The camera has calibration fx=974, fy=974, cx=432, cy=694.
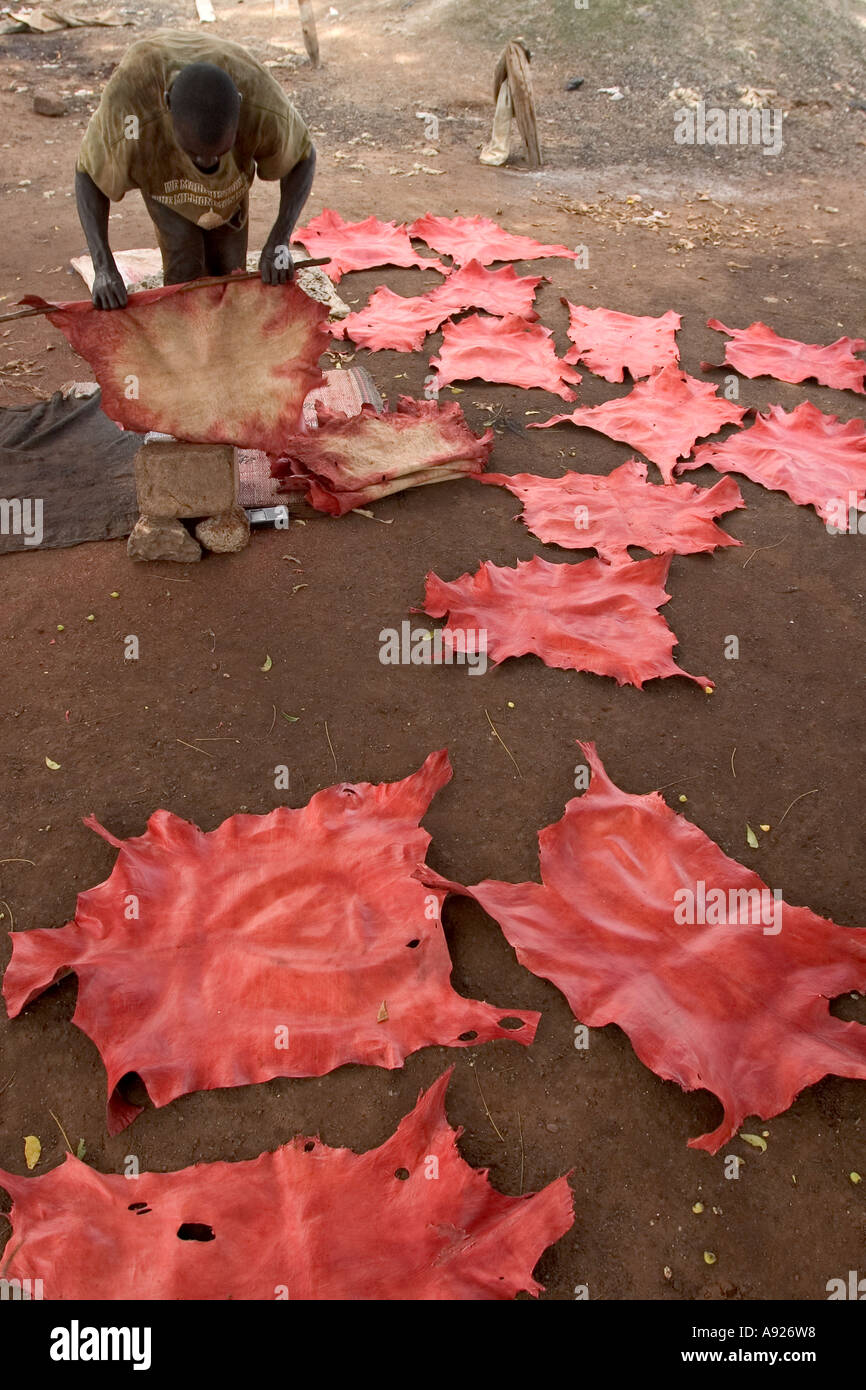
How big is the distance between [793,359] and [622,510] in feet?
5.38

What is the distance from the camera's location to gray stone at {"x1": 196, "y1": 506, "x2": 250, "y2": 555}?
119 inches

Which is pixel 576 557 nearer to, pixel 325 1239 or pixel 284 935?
pixel 284 935

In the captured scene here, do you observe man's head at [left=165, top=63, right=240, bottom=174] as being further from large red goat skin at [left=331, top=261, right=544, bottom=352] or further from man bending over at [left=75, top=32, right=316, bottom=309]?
large red goat skin at [left=331, top=261, right=544, bottom=352]

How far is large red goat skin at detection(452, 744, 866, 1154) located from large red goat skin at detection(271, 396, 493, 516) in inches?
59.5

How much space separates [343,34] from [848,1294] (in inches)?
402

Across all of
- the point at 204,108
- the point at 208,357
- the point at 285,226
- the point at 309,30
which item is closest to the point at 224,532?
the point at 208,357

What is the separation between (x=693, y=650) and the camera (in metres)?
2.80

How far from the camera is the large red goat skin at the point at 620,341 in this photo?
13.6ft

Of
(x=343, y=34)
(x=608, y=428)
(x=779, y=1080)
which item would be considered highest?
(x=343, y=34)

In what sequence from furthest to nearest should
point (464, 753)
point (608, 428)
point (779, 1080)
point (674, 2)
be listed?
point (674, 2) → point (608, 428) → point (464, 753) → point (779, 1080)

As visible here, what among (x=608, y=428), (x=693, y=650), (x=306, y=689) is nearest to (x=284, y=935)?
(x=306, y=689)

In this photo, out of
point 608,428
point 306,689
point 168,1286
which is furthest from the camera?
point 608,428

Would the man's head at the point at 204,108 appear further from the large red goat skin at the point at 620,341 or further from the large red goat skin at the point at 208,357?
the large red goat skin at the point at 620,341

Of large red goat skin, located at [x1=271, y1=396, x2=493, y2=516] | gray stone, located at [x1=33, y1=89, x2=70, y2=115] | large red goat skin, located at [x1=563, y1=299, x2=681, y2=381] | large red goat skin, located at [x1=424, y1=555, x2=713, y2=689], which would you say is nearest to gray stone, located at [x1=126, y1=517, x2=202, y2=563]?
large red goat skin, located at [x1=271, y1=396, x2=493, y2=516]
